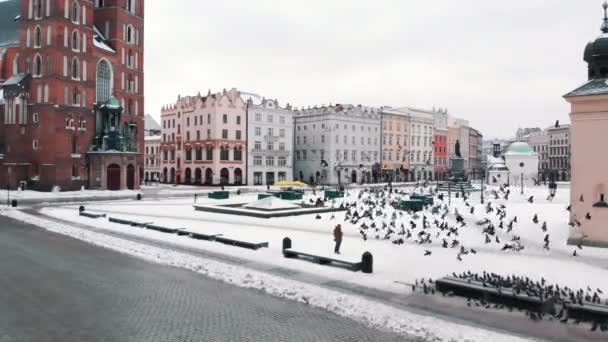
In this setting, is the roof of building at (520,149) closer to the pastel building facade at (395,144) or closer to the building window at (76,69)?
the pastel building facade at (395,144)

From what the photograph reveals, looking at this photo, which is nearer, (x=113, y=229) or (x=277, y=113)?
(x=113, y=229)

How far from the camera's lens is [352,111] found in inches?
3398

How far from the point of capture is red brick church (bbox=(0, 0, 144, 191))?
184 feet

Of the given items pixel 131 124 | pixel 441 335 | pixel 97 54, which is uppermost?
pixel 97 54

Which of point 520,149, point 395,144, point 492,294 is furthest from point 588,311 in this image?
point 395,144

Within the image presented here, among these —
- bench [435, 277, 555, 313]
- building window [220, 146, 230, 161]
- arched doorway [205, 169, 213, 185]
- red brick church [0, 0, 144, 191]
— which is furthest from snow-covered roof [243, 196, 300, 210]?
arched doorway [205, 169, 213, 185]

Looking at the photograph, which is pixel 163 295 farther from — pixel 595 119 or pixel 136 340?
pixel 595 119

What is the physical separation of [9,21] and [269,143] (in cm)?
4206

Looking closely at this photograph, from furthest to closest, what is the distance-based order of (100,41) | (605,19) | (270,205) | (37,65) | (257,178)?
(257,178) < (100,41) < (37,65) < (270,205) < (605,19)

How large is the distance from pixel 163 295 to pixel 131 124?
Answer: 58.8 metres

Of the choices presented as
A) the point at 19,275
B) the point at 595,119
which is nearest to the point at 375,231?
the point at 595,119

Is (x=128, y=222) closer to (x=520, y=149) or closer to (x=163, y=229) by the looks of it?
(x=163, y=229)

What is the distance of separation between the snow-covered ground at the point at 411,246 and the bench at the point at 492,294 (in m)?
1.18

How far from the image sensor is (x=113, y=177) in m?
60.2
